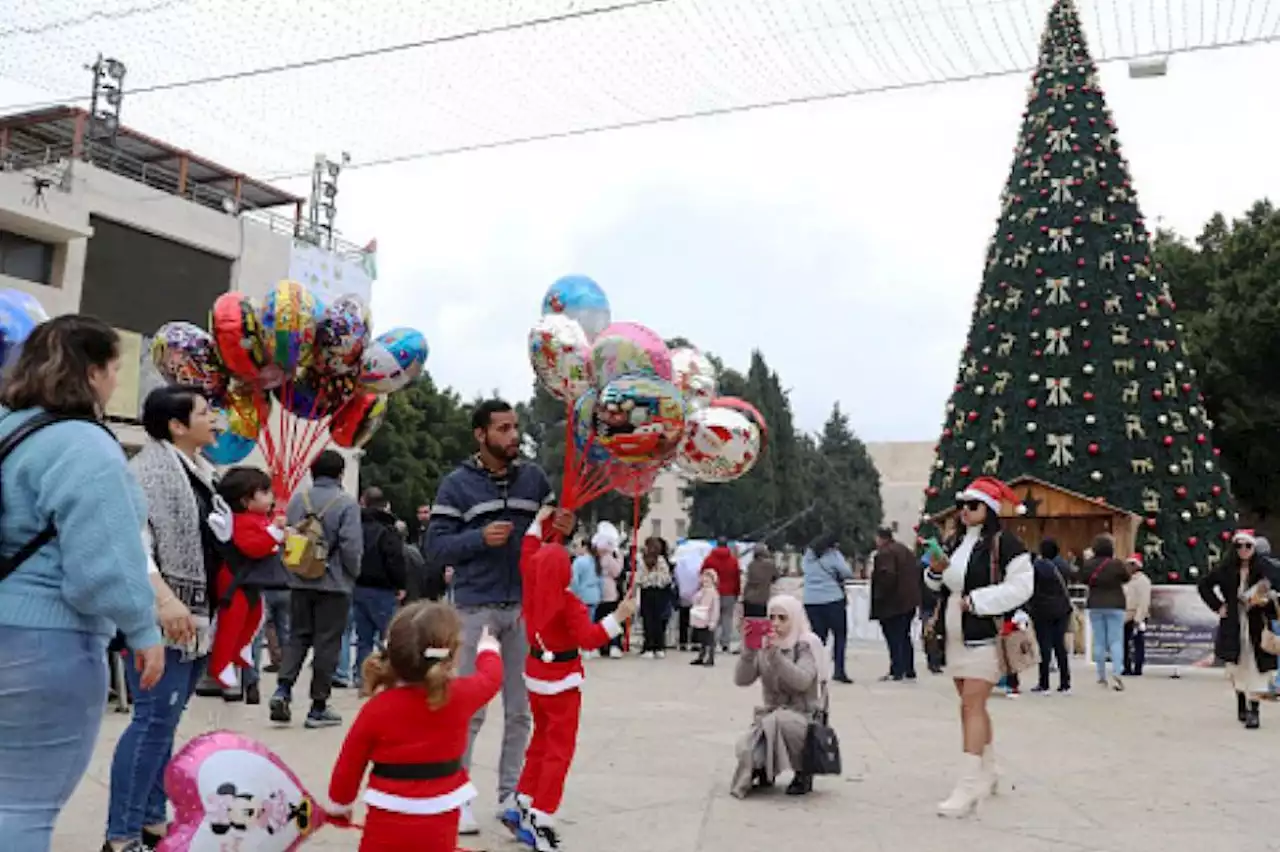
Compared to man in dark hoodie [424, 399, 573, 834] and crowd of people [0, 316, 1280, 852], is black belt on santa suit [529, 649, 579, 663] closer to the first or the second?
crowd of people [0, 316, 1280, 852]

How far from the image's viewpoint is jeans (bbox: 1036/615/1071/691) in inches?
503

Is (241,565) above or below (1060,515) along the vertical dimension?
below

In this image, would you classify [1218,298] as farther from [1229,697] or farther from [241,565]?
[241,565]

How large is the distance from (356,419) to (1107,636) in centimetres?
1008

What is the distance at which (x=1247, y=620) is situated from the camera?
1023 cm

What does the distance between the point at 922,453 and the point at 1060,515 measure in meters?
78.3

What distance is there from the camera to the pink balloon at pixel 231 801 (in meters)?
3.44

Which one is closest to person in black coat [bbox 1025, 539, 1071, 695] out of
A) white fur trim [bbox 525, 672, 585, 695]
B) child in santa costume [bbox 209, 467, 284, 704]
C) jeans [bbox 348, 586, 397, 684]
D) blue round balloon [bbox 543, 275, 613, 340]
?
jeans [bbox 348, 586, 397, 684]

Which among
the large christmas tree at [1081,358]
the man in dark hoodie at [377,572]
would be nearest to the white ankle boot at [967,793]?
the man in dark hoodie at [377,572]

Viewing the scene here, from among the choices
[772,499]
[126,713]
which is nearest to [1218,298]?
[126,713]

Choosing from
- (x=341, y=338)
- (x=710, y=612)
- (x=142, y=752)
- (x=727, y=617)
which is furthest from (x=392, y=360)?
(x=727, y=617)

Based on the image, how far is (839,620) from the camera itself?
13.8 meters

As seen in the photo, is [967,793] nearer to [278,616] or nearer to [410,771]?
[410,771]

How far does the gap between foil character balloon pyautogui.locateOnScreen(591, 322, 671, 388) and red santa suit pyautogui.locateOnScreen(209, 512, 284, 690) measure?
6.28 ft
